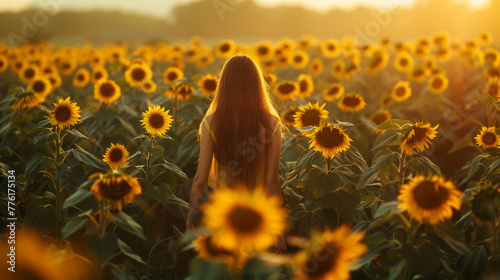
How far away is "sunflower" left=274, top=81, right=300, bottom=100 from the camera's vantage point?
18.0 feet

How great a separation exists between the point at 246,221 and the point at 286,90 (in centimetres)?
391

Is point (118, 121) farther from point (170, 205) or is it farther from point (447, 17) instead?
point (447, 17)

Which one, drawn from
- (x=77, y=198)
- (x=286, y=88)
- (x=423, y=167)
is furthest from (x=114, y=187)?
(x=286, y=88)

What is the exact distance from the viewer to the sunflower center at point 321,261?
1.81 metres

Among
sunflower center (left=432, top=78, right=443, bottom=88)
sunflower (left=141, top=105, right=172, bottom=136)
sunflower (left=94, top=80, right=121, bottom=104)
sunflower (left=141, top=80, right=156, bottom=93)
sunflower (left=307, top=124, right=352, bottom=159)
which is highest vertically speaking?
sunflower center (left=432, top=78, right=443, bottom=88)

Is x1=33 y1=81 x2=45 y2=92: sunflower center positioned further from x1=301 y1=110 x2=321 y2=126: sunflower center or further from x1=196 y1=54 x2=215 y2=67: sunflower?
x1=301 y1=110 x2=321 y2=126: sunflower center

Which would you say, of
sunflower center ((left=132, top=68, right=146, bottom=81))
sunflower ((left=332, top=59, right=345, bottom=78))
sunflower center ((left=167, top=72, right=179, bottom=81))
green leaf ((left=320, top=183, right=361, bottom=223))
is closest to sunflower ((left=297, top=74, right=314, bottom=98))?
sunflower ((left=332, top=59, right=345, bottom=78))

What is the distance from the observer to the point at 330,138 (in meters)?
3.10

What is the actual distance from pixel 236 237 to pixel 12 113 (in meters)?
3.63

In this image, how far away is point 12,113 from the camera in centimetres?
454

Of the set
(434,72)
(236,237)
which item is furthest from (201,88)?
(434,72)

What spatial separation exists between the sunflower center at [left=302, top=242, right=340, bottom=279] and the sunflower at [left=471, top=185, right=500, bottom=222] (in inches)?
34.0

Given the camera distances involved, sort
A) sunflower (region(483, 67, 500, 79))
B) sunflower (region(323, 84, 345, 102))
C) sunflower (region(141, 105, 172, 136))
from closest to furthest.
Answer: sunflower (region(141, 105, 172, 136)) → sunflower (region(323, 84, 345, 102)) → sunflower (region(483, 67, 500, 79))

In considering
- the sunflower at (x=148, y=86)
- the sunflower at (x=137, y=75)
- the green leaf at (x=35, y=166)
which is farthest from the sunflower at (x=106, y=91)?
the green leaf at (x=35, y=166)
